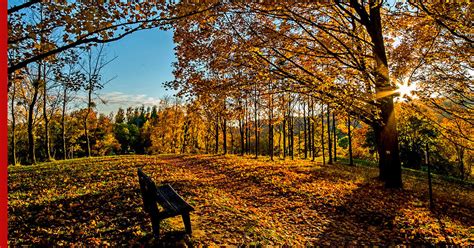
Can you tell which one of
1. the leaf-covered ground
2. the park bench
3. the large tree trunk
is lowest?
the leaf-covered ground

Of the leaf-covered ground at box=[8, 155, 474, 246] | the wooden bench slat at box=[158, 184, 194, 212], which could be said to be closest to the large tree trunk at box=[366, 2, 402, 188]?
the leaf-covered ground at box=[8, 155, 474, 246]

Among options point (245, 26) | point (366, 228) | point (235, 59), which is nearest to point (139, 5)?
point (235, 59)

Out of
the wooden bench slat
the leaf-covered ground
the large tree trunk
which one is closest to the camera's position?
the wooden bench slat

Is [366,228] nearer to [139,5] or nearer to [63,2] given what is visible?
[139,5]

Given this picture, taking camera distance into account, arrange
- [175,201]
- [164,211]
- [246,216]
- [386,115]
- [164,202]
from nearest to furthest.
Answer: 1. [164,211]
2. [164,202]
3. [175,201]
4. [246,216]
5. [386,115]

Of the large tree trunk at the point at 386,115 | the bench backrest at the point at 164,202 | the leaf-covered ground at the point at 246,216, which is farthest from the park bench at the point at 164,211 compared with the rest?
the large tree trunk at the point at 386,115

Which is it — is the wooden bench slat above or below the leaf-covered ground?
above

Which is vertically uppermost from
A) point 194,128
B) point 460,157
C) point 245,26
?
point 245,26

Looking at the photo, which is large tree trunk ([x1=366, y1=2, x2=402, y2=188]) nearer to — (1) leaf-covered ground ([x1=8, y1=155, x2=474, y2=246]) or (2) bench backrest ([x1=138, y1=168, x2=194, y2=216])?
(1) leaf-covered ground ([x1=8, y1=155, x2=474, y2=246])

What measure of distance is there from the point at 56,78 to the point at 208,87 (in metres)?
5.16

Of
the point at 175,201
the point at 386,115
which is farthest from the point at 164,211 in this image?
the point at 386,115

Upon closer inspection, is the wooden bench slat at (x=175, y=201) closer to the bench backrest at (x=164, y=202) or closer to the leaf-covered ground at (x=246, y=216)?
the bench backrest at (x=164, y=202)

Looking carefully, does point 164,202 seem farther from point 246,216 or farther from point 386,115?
point 386,115

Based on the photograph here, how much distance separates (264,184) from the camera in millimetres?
10820
